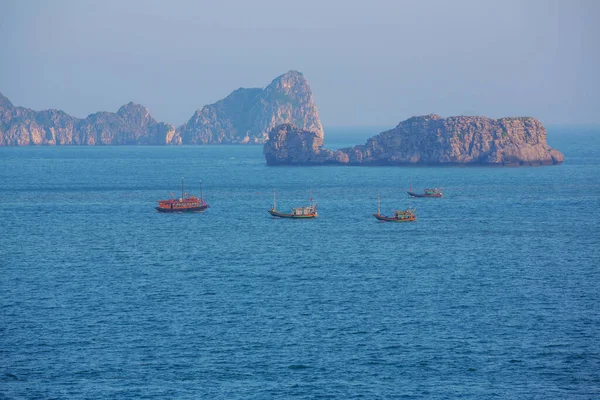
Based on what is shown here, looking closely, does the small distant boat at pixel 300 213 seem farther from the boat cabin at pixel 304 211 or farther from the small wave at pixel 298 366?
the small wave at pixel 298 366

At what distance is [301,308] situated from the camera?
292 feet

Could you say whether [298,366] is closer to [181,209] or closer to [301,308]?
[301,308]

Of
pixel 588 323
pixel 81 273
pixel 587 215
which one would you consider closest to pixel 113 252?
pixel 81 273

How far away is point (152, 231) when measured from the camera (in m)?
143

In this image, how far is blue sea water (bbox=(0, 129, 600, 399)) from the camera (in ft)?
224

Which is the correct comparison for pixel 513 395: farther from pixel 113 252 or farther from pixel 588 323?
pixel 113 252

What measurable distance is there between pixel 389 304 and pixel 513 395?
2662 centimetres

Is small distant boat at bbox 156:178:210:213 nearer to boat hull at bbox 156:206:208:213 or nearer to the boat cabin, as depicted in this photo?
boat hull at bbox 156:206:208:213

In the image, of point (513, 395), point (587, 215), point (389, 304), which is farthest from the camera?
point (587, 215)

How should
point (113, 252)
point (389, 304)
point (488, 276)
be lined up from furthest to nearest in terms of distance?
point (113, 252), point (488, 276), point (389, 304)

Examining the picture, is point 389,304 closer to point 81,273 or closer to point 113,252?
point 81,273

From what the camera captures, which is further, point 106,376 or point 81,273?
point 81,273

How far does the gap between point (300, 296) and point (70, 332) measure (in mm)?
24932

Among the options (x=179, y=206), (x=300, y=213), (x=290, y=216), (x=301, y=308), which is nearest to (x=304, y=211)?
(x=300, y=213)
